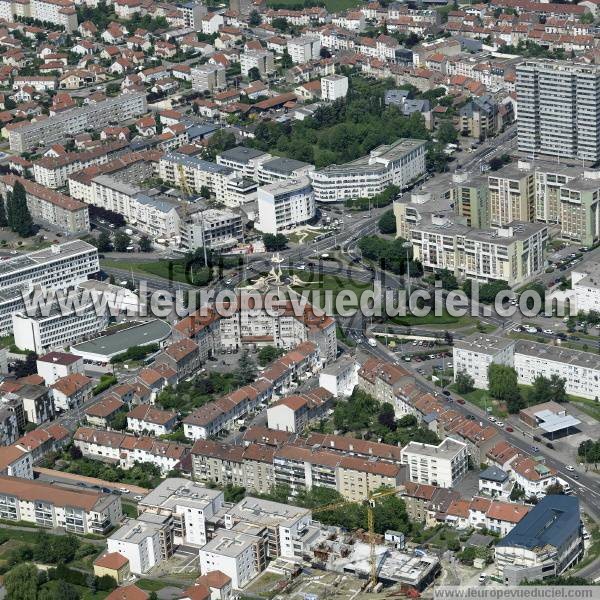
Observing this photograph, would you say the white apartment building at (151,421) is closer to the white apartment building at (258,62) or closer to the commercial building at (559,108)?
the commercial building at (559,108)

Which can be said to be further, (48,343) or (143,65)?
(143,65)

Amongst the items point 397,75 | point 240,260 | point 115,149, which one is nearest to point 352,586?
point 240,260

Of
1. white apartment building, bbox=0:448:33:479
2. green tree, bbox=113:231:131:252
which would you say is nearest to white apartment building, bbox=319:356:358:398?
white apartment building, bbox=0:448:33:479

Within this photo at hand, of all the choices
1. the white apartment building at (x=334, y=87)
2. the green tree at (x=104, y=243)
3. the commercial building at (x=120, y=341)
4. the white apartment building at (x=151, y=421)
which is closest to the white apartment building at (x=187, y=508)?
the white apartment building at (x=151, y=421)

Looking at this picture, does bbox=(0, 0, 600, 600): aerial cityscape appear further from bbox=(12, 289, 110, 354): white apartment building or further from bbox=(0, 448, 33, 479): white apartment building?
bbox=(0, 448, 33, 479): white apartment building

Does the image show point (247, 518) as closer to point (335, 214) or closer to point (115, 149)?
point (335, 214)
